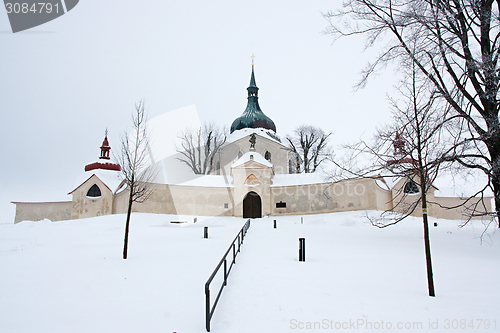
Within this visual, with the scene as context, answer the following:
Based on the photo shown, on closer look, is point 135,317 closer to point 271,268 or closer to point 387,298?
point 271,268

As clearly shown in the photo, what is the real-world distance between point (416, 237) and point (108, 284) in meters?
13.2

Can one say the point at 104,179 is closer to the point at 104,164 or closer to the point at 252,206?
the point at 104,164

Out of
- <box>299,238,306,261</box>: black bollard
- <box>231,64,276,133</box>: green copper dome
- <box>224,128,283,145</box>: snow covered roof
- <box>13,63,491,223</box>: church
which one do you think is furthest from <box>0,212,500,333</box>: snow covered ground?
<box>231,64,276,133</box>: green copper dome

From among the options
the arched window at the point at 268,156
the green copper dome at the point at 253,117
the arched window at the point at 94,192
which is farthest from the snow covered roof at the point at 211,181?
the green copper dome at the point at 253,117

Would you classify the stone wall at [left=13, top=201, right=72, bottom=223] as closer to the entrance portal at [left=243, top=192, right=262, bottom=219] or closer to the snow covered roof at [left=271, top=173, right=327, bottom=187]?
the entrance portal at [left=243, top=192, right=262, bottom=219]

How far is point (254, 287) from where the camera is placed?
6148 mm

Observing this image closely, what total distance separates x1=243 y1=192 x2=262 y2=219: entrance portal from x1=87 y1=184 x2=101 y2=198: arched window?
13.7 metres

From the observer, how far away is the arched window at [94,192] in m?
25.1

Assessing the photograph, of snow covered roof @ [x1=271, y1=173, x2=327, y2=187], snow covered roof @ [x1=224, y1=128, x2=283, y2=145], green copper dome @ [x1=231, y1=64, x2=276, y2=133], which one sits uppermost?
green copper dome @ [x1=231, y1=64, x2=276, y2=133]

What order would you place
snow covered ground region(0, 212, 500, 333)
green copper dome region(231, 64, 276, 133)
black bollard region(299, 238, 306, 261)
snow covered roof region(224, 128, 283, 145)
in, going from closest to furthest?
snow covered ground region(0, 212, 500, 333) < black bollard region(299, 238, 306, 261) < snow covered roof region(224, 128, 283, 145) < green copper dome region(231, 64, 276, 133)

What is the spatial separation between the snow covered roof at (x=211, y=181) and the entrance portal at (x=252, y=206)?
2.37 meters

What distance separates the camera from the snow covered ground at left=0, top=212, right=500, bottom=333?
4.58 metres

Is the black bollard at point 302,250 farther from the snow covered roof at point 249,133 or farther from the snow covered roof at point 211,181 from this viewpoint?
the snow covered roof at point 249,133

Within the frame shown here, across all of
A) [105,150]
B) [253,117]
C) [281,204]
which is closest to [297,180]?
[281,204]
